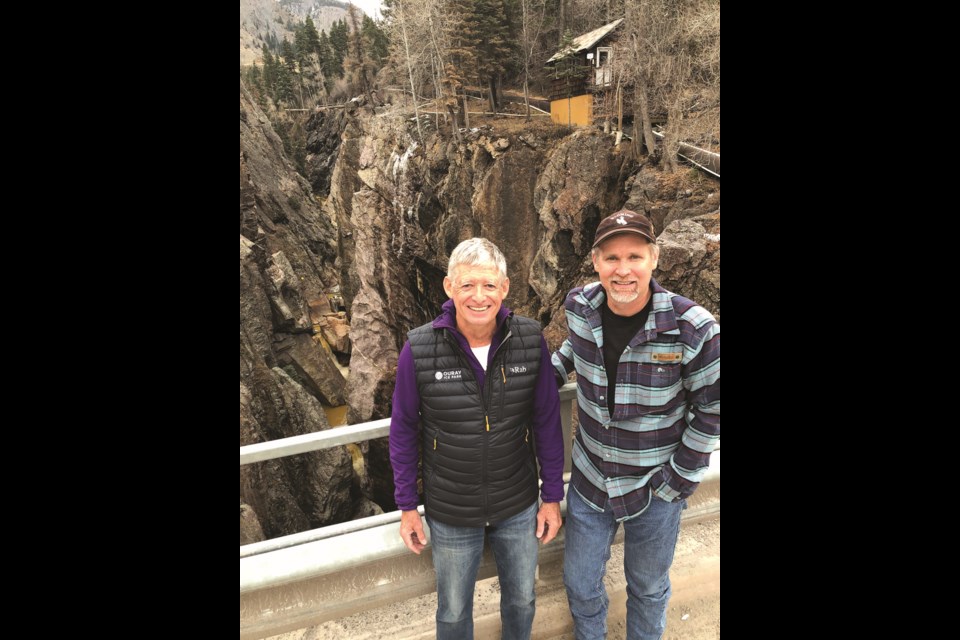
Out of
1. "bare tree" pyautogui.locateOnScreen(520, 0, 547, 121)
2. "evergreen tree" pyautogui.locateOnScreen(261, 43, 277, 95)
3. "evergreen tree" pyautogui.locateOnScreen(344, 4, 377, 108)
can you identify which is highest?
"evergreen tree" pyautogui.locateOnScreen(261, 43, 277, 95)

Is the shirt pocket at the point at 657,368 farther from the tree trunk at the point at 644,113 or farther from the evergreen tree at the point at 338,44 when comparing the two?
the evergreen tree at the point at 338,44

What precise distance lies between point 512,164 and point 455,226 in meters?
2.98

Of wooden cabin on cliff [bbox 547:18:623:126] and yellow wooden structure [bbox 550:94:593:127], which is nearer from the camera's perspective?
wooden cabin on cliff [bbox 547:18:623:126]

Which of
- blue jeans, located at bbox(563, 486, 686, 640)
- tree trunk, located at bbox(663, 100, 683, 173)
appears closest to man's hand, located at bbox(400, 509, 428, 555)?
blue jeans, located at bbox(563, 486, 686, 640)

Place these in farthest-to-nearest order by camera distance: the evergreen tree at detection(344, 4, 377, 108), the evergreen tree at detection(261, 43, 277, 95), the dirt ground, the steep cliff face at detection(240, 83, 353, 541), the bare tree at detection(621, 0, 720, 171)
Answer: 1. the evergreen tree at detection(261, 43, 277, 95)
2. the evergreen tree at detection(344, 4, 377, 108)
3. the steep cliff face at detection(240, 83, 353, 541)
4. the bare tree at detection(621, 0, 720, 171)
5. the dirt ground

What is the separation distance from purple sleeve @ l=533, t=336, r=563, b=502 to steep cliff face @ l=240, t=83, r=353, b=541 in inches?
417

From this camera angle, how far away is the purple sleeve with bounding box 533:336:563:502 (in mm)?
1726

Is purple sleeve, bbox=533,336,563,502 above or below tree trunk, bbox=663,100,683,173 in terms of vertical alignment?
below

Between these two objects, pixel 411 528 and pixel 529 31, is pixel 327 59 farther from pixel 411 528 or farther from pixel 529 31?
pixel 411 528

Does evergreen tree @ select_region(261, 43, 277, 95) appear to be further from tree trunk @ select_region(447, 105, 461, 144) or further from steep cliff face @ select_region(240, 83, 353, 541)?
tree trunk @ select_region(447, 105, 461, 144)

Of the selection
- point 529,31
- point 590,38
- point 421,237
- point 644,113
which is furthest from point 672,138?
point 421,237

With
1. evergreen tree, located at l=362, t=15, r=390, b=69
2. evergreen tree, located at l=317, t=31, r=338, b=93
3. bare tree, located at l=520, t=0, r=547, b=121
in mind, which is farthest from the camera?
evergreen tree, located at l=317, t=31, r=338, b=93

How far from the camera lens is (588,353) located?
1.71 m

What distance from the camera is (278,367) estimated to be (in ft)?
58.6
